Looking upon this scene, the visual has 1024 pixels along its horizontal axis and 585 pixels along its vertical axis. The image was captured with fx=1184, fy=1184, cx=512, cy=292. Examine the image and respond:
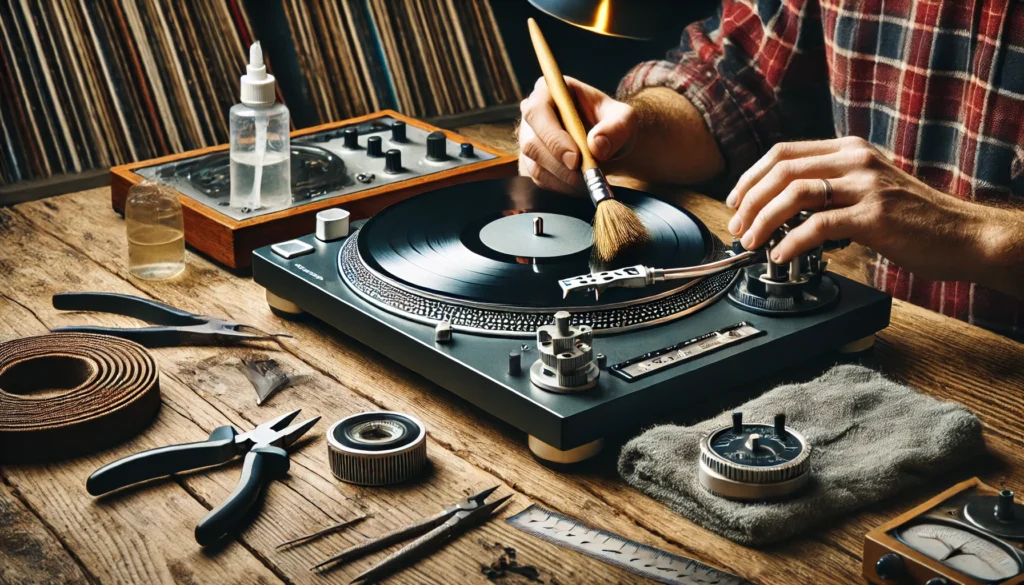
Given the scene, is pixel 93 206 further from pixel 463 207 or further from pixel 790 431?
pixel 790 431

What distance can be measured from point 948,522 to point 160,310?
1.08m

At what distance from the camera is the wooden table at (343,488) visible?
1.12 metres

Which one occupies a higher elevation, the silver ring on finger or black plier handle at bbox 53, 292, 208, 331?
the silver ring on finger

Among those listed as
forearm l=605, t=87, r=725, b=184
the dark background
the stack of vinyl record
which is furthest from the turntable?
the dark background

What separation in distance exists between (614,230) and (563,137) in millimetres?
383

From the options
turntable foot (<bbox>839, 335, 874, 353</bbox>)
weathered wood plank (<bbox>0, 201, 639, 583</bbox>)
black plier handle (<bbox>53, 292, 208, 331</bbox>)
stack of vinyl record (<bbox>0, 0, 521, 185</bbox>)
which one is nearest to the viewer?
weathered wood plank (<bbox>0, 201, 639, 583</bbox>)

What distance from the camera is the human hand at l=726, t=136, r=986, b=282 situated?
1485mm

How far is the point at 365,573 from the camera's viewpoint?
111 cm

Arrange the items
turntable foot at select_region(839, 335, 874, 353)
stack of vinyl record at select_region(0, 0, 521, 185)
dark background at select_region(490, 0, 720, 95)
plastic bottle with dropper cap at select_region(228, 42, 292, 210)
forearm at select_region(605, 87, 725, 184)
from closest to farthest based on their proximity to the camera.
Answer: turntable foot at select_region(839, 335, 874, 353)
plastic bottle with dropper cap at select_region(228, 42, 292, 210)
forearm at select_region(605, 87, 725, 184)
stack of vinyl record at select_region(0, 0, 521, 185)
dark background at select_region(490, 0, 720, 95)

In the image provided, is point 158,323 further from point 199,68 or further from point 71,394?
point 199,68

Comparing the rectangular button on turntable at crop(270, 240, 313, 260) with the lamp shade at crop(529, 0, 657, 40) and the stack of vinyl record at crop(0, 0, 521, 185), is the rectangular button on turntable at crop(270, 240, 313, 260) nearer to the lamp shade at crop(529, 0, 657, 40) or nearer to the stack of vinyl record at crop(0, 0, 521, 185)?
the lamp shade at crop(529, 0, 657, 40)

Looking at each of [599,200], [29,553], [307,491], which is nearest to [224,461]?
[307,491]

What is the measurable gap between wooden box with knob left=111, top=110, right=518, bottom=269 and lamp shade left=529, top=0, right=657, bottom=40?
26.3 inches

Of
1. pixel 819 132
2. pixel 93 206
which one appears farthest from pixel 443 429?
pixel 819 132
